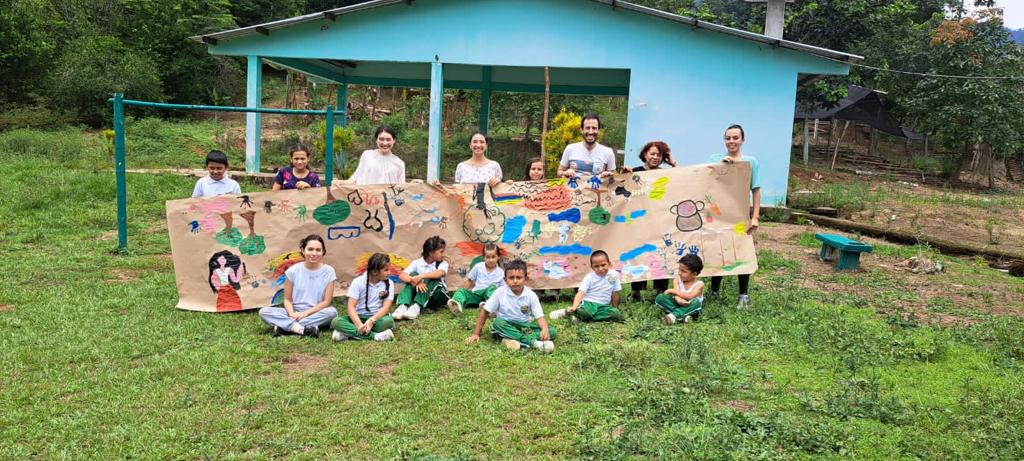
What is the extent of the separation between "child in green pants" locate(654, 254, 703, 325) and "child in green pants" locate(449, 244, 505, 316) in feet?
4.44

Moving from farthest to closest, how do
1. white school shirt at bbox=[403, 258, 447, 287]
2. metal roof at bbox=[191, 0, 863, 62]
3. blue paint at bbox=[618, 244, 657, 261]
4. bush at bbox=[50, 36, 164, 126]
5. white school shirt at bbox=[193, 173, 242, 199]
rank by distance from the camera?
bush at bbox=[50, 36, 164, 126] → metal roof at bbox=[191, 0, 863, 62] → blue paint at bbox=[618, 244, 657, 261] → white school shirt at bbox=[193, 173, 242, 199] → white school shirt at bbox=[403, 258, 447, 287]

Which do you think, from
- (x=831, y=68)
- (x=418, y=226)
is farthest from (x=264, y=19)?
(x=418, y=226)

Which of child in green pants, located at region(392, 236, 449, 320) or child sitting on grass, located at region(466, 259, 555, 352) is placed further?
child in green pants, located at region(392, 236, 449, 320)

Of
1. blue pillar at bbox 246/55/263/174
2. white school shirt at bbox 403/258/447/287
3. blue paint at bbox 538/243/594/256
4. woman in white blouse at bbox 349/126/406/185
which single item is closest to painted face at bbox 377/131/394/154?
woman in white blouse at bbox 349/126/406/185

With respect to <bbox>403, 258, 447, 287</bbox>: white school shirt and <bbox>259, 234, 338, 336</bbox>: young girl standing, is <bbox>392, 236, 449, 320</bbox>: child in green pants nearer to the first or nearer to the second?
<bbox>403, 258, 447, 287</bbox>: white school shirt

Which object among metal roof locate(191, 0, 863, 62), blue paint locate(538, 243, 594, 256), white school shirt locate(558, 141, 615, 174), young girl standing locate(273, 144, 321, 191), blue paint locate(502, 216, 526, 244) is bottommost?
blue paint locate(538, 243, 594, 256)

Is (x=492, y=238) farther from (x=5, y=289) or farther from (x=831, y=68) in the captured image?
(x=831, y=68)

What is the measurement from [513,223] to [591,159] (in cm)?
91

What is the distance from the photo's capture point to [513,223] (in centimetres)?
669

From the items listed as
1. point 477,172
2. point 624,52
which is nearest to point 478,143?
point 477,172

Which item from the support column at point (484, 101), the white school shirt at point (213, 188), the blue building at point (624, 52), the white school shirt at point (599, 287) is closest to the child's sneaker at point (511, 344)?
the white school shirt at point (599, 287)

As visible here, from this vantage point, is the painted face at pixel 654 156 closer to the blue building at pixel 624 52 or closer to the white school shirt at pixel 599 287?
the white school shirt at pixel 599 287

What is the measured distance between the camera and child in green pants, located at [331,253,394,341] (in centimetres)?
509

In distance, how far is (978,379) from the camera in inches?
179
